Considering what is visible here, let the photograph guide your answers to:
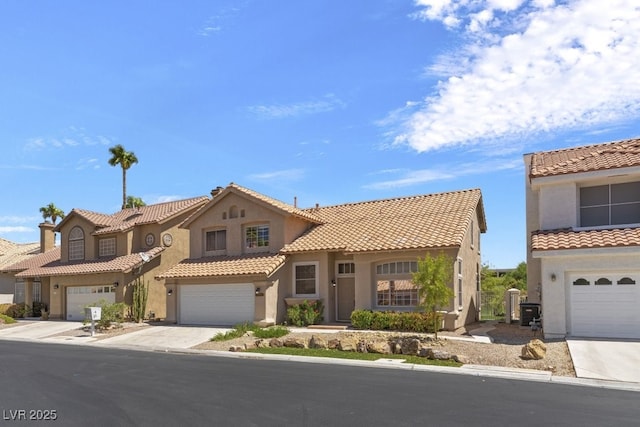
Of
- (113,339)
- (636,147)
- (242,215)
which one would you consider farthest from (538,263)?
(113,339)

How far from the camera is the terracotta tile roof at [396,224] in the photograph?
21.7 m

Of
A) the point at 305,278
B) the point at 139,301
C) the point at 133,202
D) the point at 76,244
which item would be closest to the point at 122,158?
the point at 133,202

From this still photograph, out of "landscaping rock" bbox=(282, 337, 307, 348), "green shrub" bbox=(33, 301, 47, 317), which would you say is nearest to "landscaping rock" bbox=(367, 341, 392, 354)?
"landscaping rock" bbox=(282, 337, 307, 348)

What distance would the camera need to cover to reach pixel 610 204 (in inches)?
754

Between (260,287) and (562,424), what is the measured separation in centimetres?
1689

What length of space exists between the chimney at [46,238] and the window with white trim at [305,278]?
25.0 meters

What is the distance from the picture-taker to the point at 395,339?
1662 centimetres

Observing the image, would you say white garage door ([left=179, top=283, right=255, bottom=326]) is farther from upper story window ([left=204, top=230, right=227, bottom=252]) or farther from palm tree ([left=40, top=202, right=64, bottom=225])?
palm tree ([left=40, top=202, right=64, bottom=225])

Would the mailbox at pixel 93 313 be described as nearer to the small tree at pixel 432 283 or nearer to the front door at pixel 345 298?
the front door at pixel 345 298

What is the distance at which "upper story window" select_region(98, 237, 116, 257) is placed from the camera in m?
32.6

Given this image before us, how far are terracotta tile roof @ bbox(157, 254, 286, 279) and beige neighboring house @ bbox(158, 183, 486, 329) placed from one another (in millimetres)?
64

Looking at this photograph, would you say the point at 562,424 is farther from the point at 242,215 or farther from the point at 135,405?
the point at 242,215

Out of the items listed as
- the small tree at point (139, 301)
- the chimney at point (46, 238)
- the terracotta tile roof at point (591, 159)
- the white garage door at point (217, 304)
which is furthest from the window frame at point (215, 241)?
the chimney at point (46, 238)

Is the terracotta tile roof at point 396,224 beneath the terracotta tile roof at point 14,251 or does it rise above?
above
